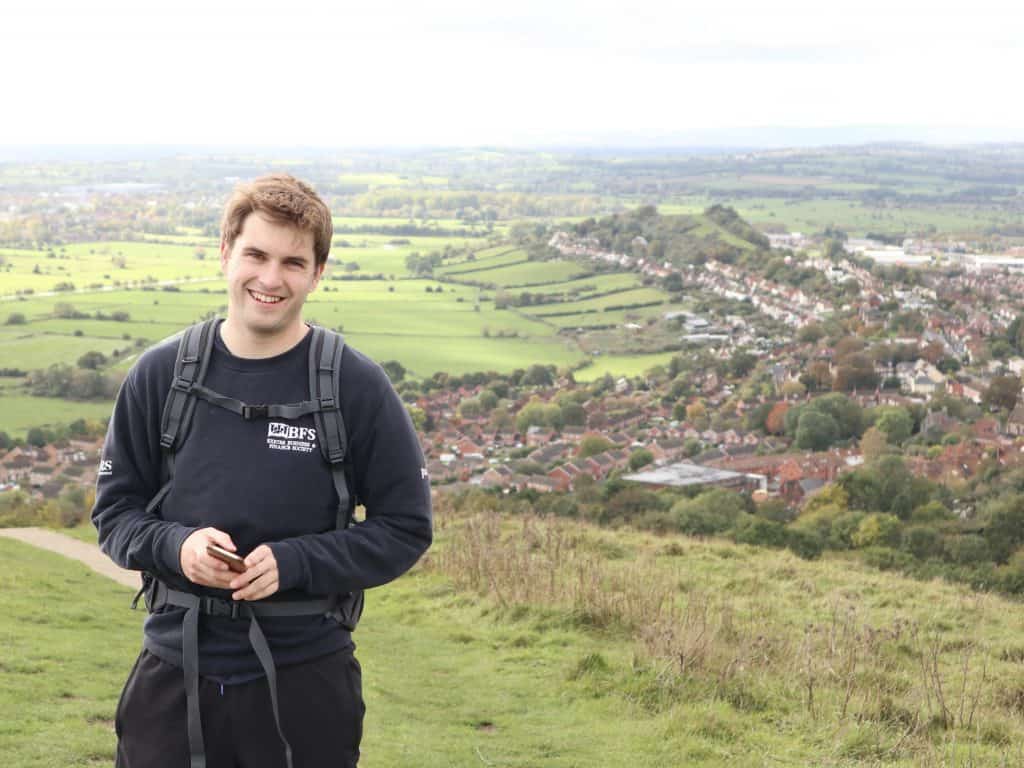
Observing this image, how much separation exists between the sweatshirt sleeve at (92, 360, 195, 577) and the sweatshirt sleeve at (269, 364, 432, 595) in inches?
13.2

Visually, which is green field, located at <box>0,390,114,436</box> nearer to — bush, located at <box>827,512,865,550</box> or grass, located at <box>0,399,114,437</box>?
grass, located at <box>0,399,114,437</box>

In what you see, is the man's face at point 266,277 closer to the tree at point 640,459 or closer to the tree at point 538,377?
the tree at point 640,459

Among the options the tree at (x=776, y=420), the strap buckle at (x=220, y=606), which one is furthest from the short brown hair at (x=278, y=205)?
the tree at (x=776, y=420)

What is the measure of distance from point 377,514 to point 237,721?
0.52 meters

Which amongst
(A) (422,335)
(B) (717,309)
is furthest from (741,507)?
(B) (717,309)

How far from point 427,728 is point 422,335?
54760 millimetres

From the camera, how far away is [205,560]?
7.03ft

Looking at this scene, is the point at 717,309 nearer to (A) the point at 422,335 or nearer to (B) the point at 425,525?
(A) the point at 422,335

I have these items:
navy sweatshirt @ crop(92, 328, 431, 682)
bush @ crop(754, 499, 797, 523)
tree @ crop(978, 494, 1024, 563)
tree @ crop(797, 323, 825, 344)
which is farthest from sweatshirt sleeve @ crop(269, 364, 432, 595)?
tree @ crop(797, 323, 825, 344)

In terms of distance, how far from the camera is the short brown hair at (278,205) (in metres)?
2.29

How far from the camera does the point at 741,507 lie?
22766mm

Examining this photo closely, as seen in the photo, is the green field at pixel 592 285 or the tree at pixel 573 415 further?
the green field at pixel 592 285

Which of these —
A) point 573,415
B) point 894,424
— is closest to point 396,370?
point 573,415

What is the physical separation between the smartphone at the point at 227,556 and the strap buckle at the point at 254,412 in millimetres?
283
